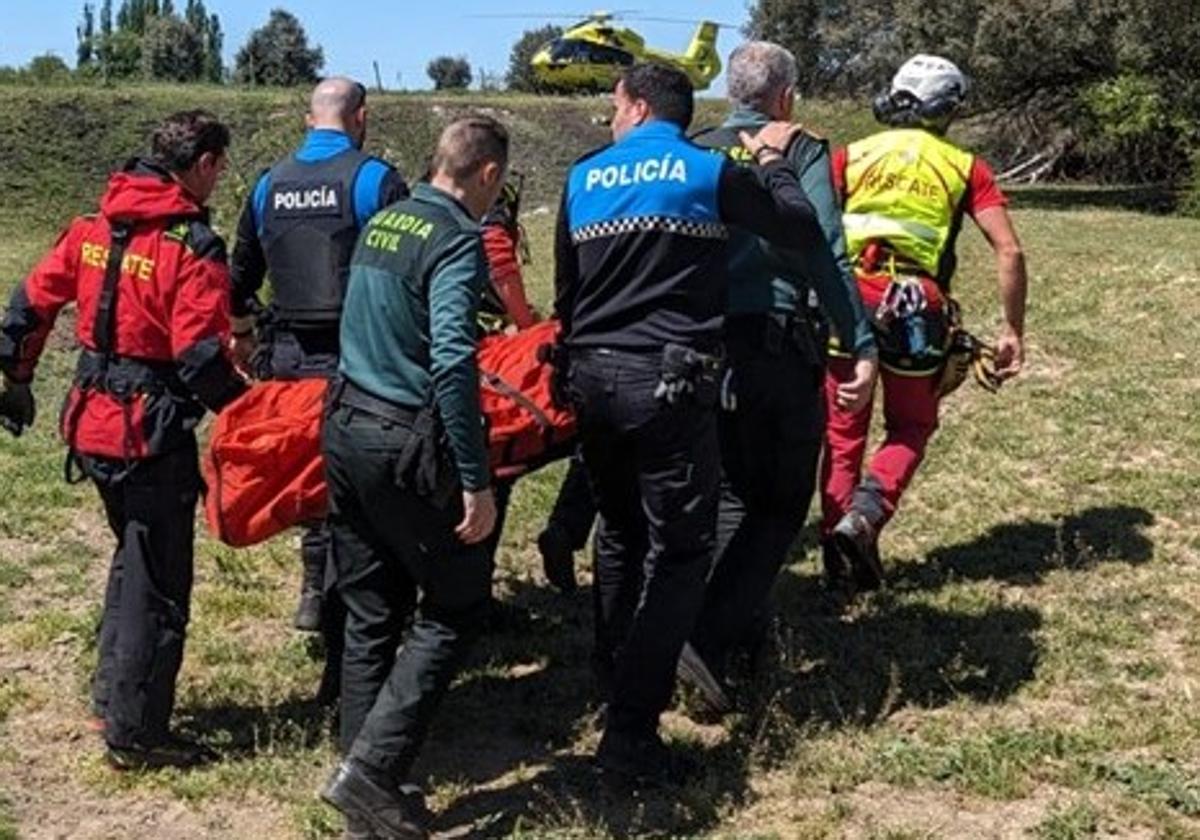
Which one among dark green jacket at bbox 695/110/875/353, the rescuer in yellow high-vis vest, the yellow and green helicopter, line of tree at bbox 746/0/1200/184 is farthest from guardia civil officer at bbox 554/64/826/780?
the yellow and green helicopter

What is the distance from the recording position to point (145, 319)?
481 cm

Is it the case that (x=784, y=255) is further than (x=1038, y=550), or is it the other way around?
(x=1038, y=550)

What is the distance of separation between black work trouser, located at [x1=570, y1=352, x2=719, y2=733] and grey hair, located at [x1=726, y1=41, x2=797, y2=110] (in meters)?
1.23

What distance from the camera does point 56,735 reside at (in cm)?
539

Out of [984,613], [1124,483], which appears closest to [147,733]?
[984,613]

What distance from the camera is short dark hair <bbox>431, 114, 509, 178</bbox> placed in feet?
14.0

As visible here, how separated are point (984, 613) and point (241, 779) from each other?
2.96 meters

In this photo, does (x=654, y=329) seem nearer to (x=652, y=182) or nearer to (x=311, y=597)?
(x=652, y=182)

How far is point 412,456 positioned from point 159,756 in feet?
5.26

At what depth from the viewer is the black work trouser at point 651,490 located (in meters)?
4.49

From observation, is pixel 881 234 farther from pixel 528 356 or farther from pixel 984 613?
pixel 528 356

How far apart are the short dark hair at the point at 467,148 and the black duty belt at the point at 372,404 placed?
2.13ft

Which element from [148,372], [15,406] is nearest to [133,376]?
[148,372]

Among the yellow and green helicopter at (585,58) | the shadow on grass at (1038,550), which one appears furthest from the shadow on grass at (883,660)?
the yellow and green helicopter at (585,58)
